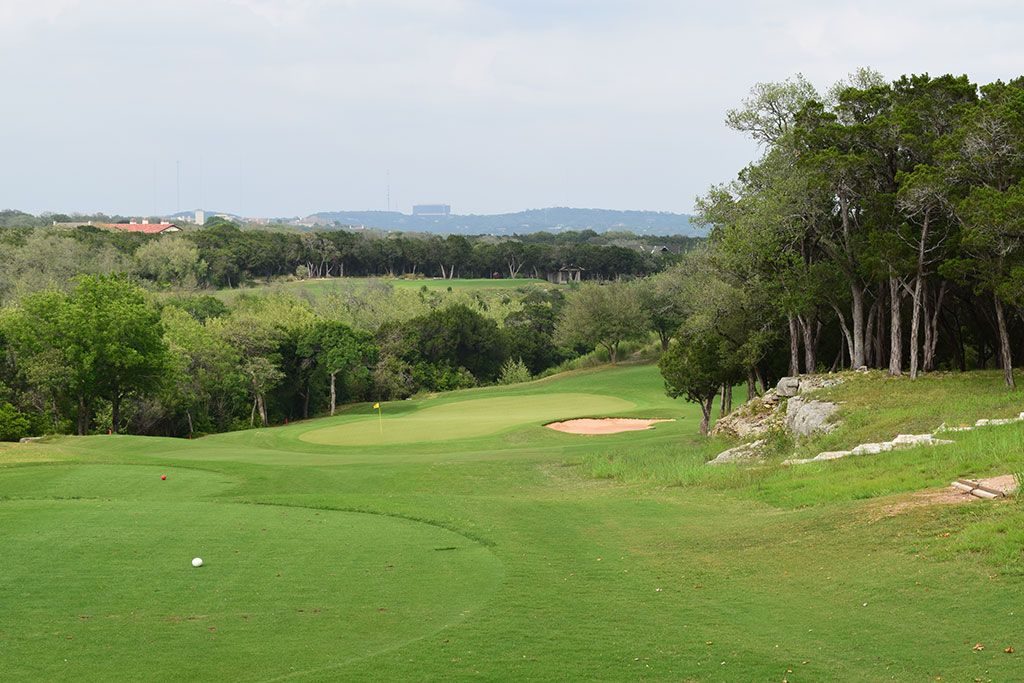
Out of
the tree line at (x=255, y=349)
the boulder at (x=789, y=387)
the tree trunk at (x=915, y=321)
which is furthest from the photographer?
the tree line at (x=255, y=349)

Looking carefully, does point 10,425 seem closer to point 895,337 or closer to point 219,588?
point 219,588

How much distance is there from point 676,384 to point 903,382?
10.4 metres

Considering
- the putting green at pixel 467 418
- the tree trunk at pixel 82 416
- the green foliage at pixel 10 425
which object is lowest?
the putting green at pixel 467 418

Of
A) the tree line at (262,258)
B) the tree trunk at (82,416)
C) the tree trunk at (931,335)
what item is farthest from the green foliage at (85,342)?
the tree trunk at (931,335)

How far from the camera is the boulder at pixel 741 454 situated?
2733 centimetres

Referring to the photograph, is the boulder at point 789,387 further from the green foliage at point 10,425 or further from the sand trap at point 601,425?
the green foliage at point 10,425

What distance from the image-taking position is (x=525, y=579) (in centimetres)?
1310

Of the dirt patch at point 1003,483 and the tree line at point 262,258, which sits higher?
the tree line at point 262,258

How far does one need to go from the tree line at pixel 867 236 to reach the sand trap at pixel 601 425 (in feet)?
19.0

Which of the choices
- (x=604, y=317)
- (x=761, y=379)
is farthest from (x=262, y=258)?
(x=761, y=379)

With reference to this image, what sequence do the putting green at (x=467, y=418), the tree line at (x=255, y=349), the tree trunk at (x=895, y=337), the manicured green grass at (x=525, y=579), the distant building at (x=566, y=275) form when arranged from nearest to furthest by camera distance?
the manicured green grass at (x=525, y=579)
the tree trunk at (x=895, y=337)
the putting green at (x=467, y=418)
the tree line at (x=255, y=349)
the distant building at (x=566, y=275)

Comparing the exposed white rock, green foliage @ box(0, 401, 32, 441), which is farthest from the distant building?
the exposed white rock

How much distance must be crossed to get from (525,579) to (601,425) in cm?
3496

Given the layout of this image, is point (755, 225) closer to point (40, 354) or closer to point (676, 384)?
point (676, 384)
